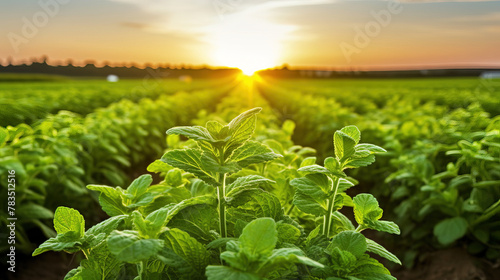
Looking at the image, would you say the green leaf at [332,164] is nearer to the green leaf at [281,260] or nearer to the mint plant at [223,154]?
the mint plant at [223,154]

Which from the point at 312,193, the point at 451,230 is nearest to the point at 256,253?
the point at 312,193

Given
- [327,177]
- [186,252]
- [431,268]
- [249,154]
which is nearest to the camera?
[186,252]

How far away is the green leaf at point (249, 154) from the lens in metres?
0.98

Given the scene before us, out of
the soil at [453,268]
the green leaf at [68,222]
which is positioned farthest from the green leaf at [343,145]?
the soil at [453,268]

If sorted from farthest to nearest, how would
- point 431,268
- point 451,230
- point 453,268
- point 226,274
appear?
point 431,268 → point 453,268 → point 451,230 → point 226,274

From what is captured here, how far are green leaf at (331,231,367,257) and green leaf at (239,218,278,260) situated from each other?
0.79 feet

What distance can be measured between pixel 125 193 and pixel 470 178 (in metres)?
2.92

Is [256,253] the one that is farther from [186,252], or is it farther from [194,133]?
[194,133]

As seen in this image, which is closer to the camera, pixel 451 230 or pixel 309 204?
pixel 309 204

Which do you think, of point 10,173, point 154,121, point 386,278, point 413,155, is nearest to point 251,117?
point 386,278

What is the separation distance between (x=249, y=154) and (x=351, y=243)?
33 centimetres

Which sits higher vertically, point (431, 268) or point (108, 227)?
point (108, 227)

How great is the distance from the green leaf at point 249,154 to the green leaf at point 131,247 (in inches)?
11.8

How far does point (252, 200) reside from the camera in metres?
1.12
